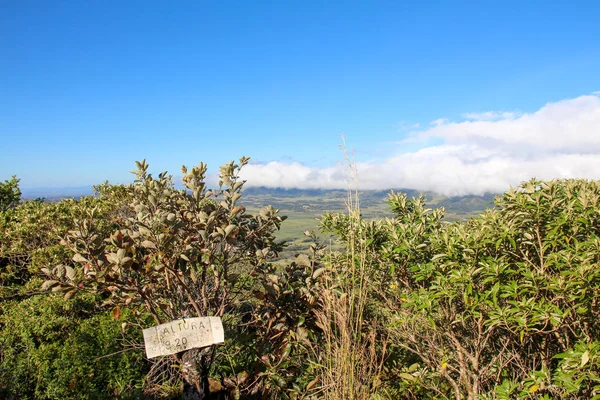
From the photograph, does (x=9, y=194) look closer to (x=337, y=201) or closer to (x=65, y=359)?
(x=65, y=359)

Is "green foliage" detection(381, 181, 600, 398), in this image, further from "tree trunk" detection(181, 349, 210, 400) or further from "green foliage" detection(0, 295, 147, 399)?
"green foliage" detection(0, 295, 147, 399)

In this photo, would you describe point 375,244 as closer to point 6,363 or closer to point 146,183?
point 146,183

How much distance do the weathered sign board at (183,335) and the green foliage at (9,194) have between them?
9171 millimetres

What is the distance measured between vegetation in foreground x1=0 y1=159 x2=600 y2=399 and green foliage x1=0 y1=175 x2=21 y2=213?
6.64m

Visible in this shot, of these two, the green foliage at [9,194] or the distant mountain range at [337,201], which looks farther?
the green foliage at [9,194]

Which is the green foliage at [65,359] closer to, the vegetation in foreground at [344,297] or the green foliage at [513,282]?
the vegetation in foreground at [344,297]

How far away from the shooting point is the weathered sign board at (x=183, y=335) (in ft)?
9.22

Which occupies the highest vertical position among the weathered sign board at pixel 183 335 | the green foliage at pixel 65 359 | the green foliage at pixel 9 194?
the green foliage at pixel 9 194

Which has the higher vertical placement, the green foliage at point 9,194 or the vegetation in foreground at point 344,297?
the green foliage at point 9,194

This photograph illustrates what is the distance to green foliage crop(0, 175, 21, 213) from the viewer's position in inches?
374

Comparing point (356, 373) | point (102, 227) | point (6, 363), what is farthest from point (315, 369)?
point (102, 227)

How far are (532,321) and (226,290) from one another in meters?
2.44

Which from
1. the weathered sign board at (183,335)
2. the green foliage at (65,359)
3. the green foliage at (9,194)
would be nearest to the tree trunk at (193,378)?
the weathered sign board at (183,335)

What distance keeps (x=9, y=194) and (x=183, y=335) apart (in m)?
9.73
